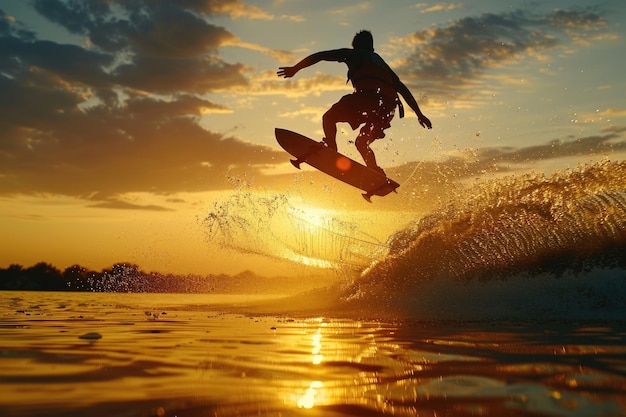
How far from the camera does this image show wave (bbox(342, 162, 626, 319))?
1182cm

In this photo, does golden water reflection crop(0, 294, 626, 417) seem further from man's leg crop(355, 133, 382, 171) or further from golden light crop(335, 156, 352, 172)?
golden light crop(335, 156, 352, 172)

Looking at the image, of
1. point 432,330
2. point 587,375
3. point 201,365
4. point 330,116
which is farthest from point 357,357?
point 330,116

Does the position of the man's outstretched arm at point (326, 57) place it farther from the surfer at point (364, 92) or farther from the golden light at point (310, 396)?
the golden light at point (310, 396)

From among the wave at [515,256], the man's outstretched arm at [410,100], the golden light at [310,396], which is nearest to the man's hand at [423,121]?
the man's outstretched arm at [410,100]

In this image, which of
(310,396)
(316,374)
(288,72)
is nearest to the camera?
(310,396)

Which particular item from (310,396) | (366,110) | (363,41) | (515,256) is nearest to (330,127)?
(366,110)

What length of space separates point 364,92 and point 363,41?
113 centimetres

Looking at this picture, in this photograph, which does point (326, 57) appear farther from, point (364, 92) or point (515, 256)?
point (515, 256)

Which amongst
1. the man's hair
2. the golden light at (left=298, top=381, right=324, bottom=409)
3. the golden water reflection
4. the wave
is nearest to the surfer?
the man's hair

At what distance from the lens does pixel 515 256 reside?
13711 millimetres

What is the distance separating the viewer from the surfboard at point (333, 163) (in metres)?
12.0

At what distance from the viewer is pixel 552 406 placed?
2949 millimetres

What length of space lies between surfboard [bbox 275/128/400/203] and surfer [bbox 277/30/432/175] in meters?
0.50

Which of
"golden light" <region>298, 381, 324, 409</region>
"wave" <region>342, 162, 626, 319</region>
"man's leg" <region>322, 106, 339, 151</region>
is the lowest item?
"golden light" <region>298, 381, 324, 409</region>
